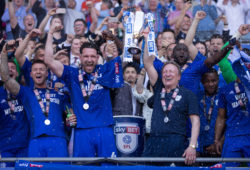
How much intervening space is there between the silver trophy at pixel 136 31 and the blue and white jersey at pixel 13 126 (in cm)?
206

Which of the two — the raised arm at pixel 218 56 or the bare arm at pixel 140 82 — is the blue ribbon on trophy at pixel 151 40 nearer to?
the raised arm at pixel 218 56

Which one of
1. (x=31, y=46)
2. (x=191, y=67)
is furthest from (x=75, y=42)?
(x=191, y=67)

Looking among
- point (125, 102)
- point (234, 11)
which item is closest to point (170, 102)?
point (125, 102)

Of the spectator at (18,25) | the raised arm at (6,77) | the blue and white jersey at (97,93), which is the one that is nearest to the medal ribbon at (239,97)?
the blue and white jersey at (97,93)

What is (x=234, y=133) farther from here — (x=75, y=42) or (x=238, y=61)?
(x=75, y=42)

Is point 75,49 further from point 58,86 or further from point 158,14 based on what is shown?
point 158,14

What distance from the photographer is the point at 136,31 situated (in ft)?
26.0

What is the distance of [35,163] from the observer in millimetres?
6730

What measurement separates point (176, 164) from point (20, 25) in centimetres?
712

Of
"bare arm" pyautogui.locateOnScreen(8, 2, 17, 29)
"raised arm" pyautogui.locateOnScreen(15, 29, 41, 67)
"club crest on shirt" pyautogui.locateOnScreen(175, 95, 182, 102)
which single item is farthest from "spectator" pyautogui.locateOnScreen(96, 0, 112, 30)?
"club crest on shirt" pyautogui.locateOnScreen(175, 95, 182, 102)

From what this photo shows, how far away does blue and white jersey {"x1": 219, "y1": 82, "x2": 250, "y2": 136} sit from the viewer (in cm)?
757

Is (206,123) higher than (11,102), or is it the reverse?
(11,102)

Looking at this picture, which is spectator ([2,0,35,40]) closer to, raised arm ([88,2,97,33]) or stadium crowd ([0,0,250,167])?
raised arm ([88,2,97,33])

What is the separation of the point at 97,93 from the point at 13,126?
5.14ft
